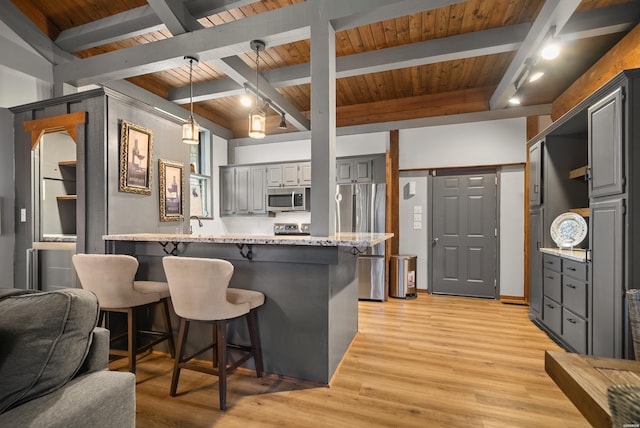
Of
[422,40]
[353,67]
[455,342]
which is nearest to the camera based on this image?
[455,342]

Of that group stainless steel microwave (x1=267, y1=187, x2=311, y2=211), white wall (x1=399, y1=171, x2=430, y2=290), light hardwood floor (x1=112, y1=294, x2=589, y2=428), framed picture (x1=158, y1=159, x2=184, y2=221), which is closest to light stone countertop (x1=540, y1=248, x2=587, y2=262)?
light hardwood floor (x1=112, y1=294, x2=589, y2=428)

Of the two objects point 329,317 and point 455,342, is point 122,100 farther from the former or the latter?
point 455,342

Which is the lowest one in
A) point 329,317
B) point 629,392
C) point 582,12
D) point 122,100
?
point 329,317

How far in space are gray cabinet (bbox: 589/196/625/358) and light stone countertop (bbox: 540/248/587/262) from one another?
7.5 inches

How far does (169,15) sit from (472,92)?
4.24 meters

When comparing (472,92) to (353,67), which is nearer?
(353,67)

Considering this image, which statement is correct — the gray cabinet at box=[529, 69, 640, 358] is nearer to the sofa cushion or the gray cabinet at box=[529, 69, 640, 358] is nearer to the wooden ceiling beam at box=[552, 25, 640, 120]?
the wooden ceiling beam at box=[552, 25, 640, 120]

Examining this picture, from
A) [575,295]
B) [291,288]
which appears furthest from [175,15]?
[575,295]

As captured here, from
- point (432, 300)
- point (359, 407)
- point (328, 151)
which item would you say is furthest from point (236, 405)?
point (432, 300)

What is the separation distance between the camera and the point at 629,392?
0.54m

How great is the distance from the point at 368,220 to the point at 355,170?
88 centimetres

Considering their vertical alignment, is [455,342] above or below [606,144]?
below

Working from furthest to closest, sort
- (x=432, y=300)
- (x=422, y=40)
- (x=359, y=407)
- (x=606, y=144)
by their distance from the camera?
1. (x=432, y=300)
2. (x=422, y=40)
3. (x=606, y=144)
4. (x=359, y=407)

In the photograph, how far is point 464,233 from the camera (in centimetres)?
479
